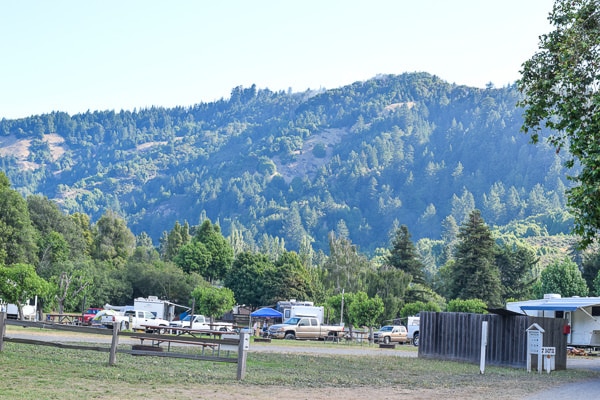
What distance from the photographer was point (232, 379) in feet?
61.7

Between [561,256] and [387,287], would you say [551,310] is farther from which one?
[561,256]

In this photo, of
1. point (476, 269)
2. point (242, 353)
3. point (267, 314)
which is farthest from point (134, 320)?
point (242, 353)

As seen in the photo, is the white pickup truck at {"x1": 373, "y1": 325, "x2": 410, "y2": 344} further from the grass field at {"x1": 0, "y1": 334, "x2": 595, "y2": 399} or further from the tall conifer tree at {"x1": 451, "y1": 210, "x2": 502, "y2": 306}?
the grass field at {"x1": 0, "y1": 334, "x2": 595, "y2": 399}

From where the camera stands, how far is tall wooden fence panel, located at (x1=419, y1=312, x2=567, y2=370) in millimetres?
29359

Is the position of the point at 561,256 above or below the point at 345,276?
above

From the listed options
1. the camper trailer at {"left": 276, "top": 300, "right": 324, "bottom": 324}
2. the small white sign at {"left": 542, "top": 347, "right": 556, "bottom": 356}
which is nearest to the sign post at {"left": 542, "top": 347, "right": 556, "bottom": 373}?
the small white sign at {"left": 542, "top": 347, "right": 556, "bottom": 356}

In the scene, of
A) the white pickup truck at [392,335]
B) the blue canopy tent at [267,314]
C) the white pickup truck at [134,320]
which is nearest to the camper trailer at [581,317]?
the white pickup truck at [392,335]

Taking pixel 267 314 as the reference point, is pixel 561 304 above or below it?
above

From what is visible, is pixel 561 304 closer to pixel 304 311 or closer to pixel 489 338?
pixel 489 338

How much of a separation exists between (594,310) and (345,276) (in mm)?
63124

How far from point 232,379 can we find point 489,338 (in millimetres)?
15055

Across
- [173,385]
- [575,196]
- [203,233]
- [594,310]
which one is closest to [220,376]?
[173,385]

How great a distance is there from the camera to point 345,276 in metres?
104

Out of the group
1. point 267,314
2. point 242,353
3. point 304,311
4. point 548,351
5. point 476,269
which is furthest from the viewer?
point 476,269
